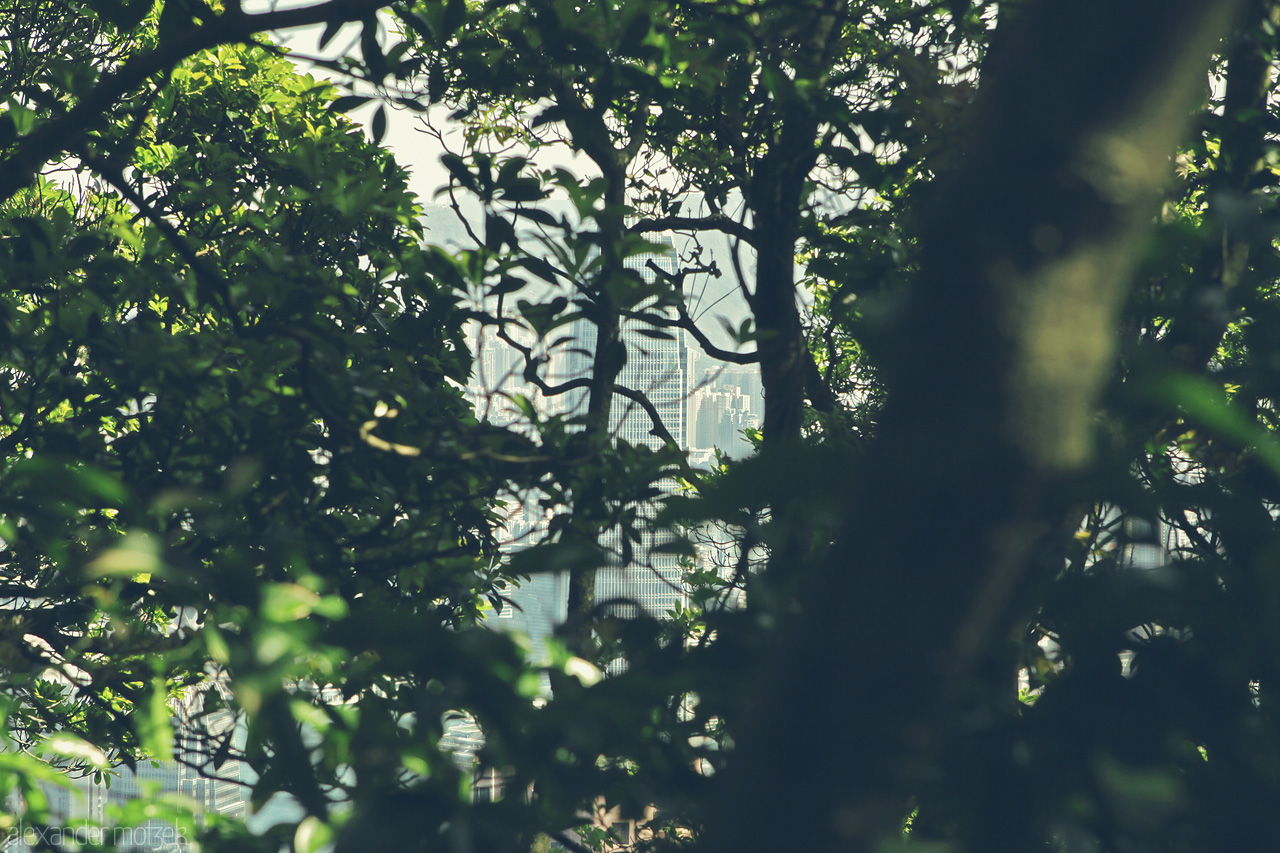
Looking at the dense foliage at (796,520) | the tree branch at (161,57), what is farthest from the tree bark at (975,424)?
the tree branch at (161,57)

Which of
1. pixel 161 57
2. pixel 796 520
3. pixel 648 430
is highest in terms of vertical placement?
pixel 161 57

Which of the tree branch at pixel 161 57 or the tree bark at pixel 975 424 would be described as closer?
the tree bark at pixel 975 424

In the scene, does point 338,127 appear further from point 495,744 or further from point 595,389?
point 495,744

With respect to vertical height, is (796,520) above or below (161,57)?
below

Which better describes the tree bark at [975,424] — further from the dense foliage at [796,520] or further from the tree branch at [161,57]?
the tree branch at [161,57]

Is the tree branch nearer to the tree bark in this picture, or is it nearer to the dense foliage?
the dense foliage

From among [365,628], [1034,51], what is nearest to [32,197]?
[365,628]

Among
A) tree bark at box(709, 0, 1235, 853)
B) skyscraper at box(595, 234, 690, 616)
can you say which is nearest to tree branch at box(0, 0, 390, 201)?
skyscraper at box(595, 234, 690, 616)

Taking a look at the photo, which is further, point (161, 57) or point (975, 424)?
point (161, 57)

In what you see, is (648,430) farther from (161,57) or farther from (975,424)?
(975,424)

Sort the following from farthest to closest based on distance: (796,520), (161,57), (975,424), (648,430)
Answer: (648,430) → (161,57) → (796,520) → (975,424)

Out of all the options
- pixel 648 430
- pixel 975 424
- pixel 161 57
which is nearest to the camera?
pixel 975 424

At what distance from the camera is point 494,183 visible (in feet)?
9.23

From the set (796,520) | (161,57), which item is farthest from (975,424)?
(161,57)
